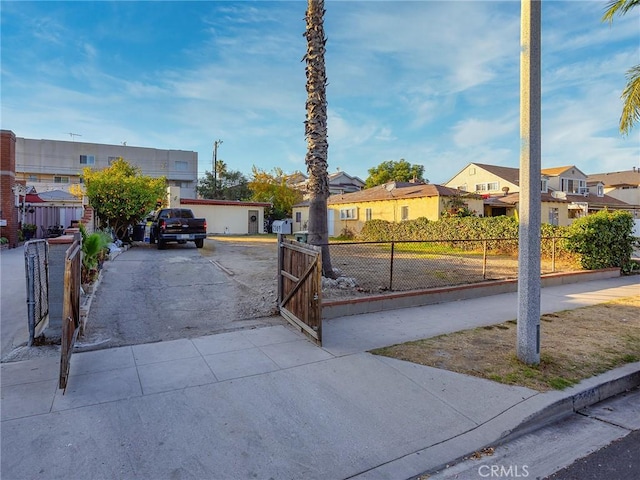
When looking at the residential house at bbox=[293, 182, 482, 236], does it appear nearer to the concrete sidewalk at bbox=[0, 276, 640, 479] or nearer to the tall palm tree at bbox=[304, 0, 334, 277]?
the tall palm tree at bbox=[304, 0, 334, 277]

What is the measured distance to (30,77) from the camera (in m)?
10.4

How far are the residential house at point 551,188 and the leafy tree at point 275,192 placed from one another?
1645 cm

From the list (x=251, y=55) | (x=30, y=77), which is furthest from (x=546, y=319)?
(x=30, y=77)

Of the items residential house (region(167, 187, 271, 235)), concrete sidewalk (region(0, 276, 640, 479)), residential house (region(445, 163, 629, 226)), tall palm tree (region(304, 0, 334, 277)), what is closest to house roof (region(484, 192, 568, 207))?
residential house (region(445, 163, 629, 226))

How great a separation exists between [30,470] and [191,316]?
4013 millimetres

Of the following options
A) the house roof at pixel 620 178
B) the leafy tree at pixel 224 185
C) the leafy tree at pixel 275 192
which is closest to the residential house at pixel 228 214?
the leafy tree at pixel 275 192

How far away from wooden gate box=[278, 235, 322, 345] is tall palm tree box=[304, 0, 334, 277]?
207 centimetres

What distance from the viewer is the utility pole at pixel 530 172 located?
14.7ft

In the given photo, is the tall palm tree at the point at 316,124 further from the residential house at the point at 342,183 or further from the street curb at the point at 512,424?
the residential house at the point at 342,183

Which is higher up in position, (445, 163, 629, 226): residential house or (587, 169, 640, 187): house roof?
(587, 169, 640, 187): house roof

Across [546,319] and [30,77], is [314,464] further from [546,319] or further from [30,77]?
[30,77]

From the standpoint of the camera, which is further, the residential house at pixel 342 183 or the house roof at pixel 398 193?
the residential house at pixel 342 183

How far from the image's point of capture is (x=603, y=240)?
12.0 meters

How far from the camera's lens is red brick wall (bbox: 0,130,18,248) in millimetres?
14422
